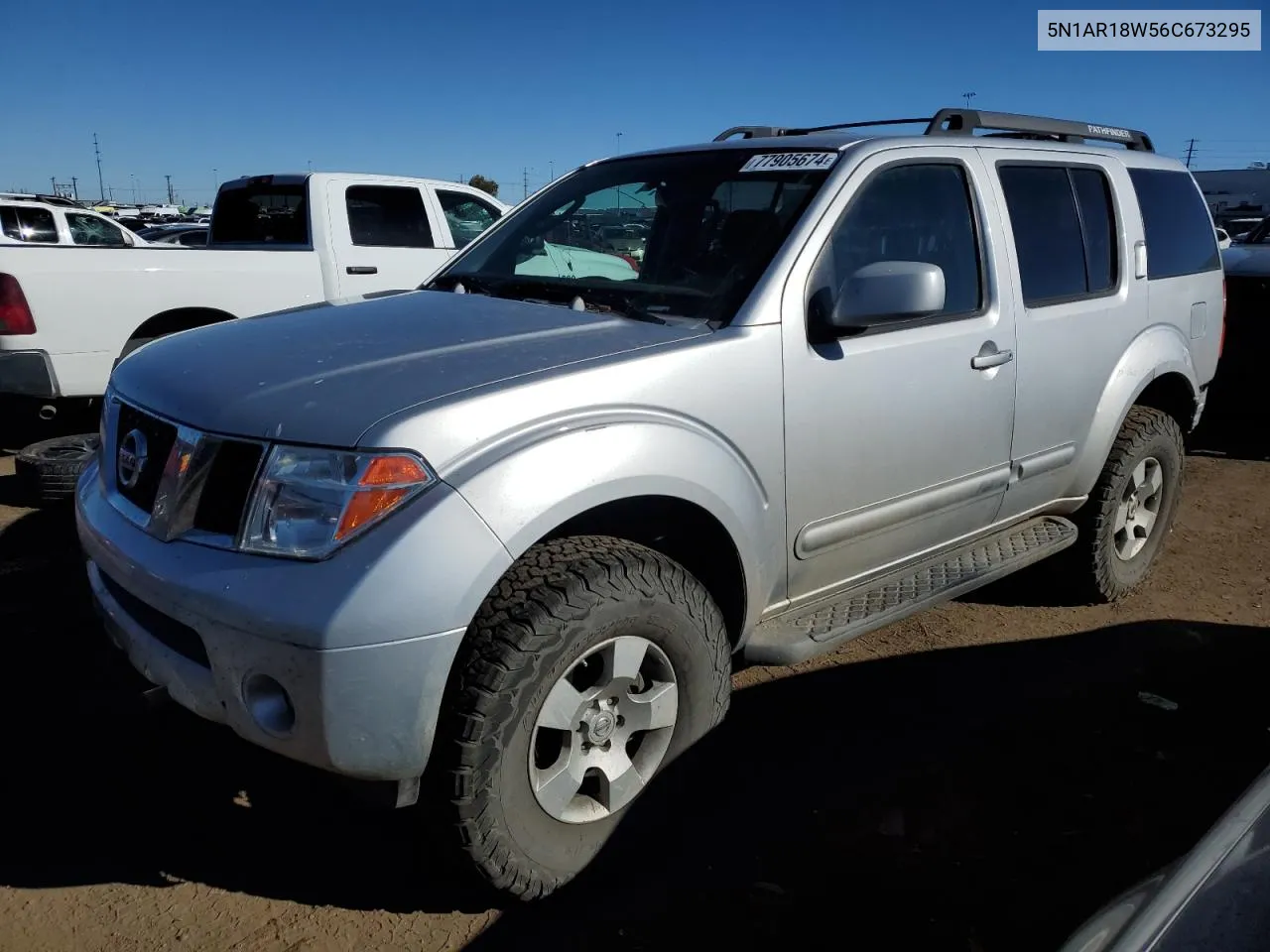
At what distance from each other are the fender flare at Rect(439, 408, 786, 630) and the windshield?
46cm

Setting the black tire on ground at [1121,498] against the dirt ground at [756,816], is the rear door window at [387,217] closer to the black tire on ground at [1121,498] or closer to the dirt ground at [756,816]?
the dirt ground at [756,816]

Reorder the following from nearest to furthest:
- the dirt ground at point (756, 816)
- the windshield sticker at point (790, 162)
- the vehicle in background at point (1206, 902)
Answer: the vehicle in background at point (1206, 902)
the dirt ground at point (756, 816)
the windshield sticker at point (790, 162)

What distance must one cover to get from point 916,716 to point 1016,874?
86cm

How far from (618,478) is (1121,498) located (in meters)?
2.86

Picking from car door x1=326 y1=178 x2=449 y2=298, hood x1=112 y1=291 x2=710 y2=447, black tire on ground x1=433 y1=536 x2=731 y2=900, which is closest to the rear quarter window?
hood x1=112 y1=291 x2=710 y2=447

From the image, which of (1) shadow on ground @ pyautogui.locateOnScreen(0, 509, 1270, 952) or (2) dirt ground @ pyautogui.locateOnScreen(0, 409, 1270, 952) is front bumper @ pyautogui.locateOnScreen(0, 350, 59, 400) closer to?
(2) dirt ground @ pyautogui.locateOnScreen(0, 409, 1270, 952)

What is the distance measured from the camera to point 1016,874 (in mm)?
2600

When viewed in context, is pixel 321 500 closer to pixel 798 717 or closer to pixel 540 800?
pixel 540 800

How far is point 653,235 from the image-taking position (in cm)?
349

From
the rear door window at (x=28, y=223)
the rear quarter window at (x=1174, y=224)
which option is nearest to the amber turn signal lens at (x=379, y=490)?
the rear quarter window at (x=1174, y=224)

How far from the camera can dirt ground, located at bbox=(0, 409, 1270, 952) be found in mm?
2416

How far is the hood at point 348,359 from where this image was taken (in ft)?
7.31

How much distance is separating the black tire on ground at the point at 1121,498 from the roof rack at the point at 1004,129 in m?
1.24

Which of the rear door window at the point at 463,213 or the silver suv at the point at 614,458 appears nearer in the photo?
the silver suv at the point at 614,458
